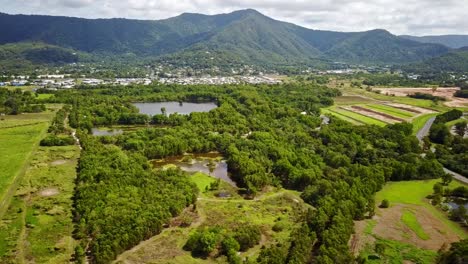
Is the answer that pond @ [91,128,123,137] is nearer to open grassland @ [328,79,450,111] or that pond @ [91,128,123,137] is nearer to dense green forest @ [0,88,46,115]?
dense green forest @ [0,88,46,115]

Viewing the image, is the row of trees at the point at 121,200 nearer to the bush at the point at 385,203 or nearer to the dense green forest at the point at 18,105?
the bush at the point at 385,203

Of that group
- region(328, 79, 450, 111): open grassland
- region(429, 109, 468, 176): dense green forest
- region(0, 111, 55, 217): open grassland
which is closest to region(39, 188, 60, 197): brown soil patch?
region(0, 111, 55, 217): open grassland

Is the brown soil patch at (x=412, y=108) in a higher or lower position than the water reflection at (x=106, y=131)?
higher

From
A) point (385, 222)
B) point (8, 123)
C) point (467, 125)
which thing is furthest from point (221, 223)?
point (467, 125)

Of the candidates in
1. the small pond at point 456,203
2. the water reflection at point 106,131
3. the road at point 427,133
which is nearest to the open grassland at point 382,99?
the road at point 427,133

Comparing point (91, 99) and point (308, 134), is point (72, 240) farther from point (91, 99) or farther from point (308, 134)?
point (91, 99)

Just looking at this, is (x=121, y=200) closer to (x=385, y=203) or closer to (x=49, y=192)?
(x=49, y=192)
